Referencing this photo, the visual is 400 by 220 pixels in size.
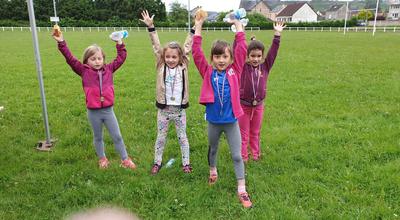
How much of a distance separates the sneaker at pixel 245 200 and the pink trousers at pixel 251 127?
0.99 metres

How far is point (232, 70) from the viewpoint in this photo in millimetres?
4035

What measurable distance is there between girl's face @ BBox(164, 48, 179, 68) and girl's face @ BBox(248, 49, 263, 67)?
989mm

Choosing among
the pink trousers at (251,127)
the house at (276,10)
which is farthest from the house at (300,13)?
the pink trousers at (251,127)

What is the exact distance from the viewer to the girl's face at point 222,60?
3.97 m

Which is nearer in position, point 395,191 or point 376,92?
point 395,191

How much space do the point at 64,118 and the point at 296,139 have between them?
14.1 feet

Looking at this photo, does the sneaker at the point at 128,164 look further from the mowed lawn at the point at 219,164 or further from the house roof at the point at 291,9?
the house roof at the point at 291,9

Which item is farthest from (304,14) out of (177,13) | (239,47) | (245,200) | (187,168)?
(245,200)

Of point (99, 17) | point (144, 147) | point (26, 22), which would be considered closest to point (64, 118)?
point (144, 147)

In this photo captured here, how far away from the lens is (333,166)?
4.94 metres

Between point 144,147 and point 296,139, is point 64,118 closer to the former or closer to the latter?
point 144,147

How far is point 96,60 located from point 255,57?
1973mm

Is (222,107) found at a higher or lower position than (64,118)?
higher

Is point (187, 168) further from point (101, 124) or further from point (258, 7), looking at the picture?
point (258, 7)
